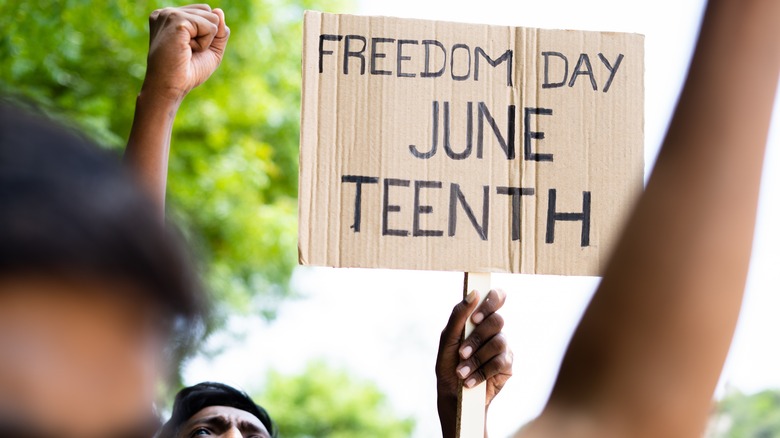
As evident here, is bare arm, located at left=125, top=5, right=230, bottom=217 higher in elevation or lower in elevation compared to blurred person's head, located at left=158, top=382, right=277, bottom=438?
higher

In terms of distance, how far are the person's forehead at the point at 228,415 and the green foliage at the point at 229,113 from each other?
8.80 ft

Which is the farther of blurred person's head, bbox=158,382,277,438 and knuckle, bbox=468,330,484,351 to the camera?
blurred person's head, bbox=158,382,277,438

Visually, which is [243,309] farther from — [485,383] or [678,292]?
[678,292]

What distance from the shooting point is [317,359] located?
51.6 ft

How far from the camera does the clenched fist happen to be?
186 centimetres

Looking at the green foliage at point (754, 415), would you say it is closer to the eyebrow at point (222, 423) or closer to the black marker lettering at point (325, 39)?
the eyebrow at point (222, 423)

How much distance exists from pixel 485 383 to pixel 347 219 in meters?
0.38

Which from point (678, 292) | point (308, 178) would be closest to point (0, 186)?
point (678, 292)

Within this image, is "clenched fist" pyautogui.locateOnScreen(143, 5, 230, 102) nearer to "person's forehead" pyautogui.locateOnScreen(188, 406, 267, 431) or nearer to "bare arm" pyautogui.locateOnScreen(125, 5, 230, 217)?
"bare arm" pyautogui.locateOnScreen(125, 5, 230, 217)

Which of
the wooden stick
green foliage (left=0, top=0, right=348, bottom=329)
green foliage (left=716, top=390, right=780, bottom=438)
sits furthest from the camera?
green foliage (left=716, top=390, right=780, bottom=438)

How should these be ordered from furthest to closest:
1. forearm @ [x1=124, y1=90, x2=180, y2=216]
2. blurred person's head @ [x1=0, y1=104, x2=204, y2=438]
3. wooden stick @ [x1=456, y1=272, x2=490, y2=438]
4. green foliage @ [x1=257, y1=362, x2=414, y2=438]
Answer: green foliage @ [x1=257, y1=362, x2=414, y2=438] → forearm @ [x1=124, y1=90, x2=180, y2=216] → wooden stick @ [x1=456, y1=272, x2=490, y2=438] → blurred person's head @ [x1=0, y1=104, x2=204, y2=438]

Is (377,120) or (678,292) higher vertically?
(377,120)

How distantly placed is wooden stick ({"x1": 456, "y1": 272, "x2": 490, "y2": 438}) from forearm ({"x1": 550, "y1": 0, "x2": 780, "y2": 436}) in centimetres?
104

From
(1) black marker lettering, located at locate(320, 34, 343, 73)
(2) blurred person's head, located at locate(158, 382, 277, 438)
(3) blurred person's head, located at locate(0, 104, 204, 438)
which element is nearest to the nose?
(2) blurred person's head, located at locate(158, 382, 277, 438)
